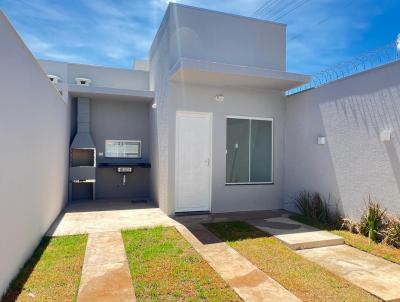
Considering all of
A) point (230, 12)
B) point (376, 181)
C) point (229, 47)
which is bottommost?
point (376, 181)

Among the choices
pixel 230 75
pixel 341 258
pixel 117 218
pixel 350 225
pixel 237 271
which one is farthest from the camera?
pixel 117 218

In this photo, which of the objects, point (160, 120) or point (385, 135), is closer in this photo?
point (385, 135)

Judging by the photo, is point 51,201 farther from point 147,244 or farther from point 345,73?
point 345,73

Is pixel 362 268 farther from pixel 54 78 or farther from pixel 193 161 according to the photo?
pixel 54 78

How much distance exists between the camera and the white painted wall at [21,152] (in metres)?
3.30

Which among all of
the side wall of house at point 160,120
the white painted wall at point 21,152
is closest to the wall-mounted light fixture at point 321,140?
the side wall of house at point 160,120

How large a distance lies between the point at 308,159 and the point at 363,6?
4299 mm

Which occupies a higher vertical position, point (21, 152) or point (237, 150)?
point (237, 150)

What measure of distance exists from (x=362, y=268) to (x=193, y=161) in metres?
4.59

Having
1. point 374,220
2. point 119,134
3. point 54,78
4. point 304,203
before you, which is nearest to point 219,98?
point 304,203

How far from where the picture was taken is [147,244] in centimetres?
514

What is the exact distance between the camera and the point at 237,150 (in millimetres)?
8094

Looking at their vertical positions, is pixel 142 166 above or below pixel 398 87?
below

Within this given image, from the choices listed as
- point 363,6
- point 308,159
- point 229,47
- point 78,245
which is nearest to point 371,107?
point 308,159
